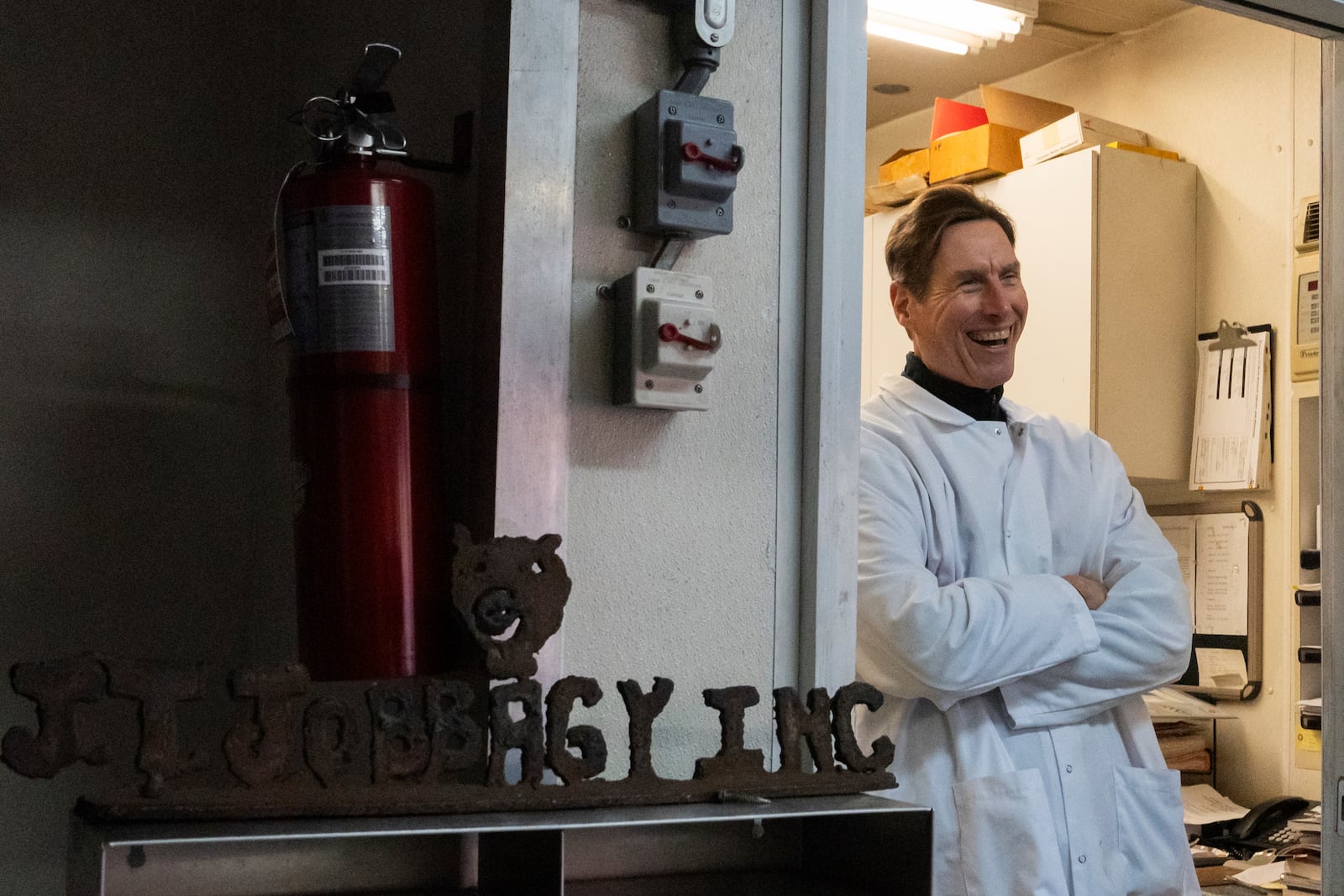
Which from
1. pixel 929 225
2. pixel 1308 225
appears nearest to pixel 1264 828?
pixel 1308 225

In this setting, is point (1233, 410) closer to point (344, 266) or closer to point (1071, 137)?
point (1071, 137)

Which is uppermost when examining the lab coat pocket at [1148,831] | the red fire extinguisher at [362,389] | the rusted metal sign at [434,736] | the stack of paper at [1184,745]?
the red fire extinguisher at [362,389]

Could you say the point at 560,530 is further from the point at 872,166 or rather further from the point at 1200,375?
the point at 872,166

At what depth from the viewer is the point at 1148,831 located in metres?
2.13

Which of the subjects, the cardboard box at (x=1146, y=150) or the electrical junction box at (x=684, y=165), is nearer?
the electrical junction box at (x=684, y=165)

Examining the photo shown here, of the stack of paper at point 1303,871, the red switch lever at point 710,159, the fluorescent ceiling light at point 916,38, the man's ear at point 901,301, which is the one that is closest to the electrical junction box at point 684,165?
the red switch lever at point 710,159

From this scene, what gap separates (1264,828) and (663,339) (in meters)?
2.58

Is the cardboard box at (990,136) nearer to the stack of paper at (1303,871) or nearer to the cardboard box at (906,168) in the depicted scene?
the cardboard box at (906,168)

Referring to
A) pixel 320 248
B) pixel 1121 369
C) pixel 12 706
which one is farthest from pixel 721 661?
pixel 1121 369

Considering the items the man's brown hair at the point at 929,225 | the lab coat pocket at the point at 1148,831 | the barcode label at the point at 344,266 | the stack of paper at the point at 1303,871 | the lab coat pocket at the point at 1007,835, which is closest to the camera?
the barcode label at the point at 344,266

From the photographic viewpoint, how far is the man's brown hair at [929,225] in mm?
2508

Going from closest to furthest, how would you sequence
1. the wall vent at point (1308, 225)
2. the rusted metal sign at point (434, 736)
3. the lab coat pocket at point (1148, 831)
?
the rusted metal sign at point (434, 736) → the lab coat pocket at point (1148, 831) → the wall vent at point (1308, 225)

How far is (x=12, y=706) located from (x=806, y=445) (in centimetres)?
122

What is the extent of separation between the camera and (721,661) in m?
1.50
